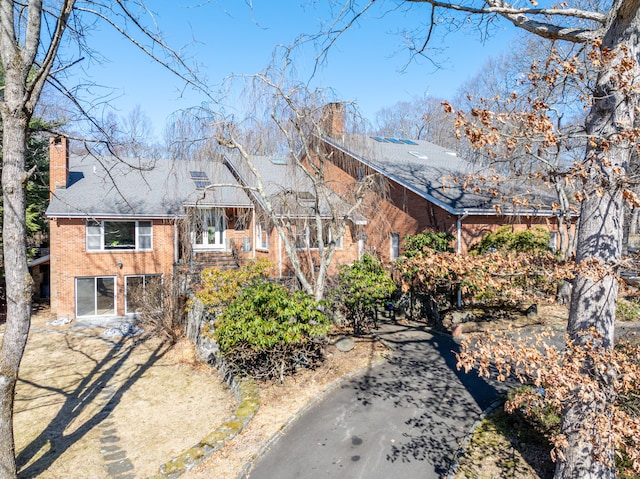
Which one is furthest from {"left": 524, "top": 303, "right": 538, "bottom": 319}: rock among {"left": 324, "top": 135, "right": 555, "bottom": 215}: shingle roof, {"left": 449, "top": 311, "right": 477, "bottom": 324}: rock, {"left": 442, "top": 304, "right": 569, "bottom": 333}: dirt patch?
{"left": 324, "top": 135, "right": 555, "bottom": 215}: shingle roof

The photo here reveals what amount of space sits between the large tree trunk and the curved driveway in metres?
1.93

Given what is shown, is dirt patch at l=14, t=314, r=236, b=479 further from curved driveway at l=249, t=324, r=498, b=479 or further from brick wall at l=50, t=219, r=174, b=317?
brick wall at l=50, t=219, r=174, b=317

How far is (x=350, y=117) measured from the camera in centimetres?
989

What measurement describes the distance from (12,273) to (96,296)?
12540 mm

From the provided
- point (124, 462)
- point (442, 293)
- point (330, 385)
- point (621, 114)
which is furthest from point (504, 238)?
point (124, 462)

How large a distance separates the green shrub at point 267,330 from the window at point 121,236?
395 inches

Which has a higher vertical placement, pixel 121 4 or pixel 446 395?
pixel 121 4

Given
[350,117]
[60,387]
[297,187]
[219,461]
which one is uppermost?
[350,117]

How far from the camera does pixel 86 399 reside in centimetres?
896

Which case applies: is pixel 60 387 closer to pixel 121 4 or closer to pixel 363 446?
pixel 363 446

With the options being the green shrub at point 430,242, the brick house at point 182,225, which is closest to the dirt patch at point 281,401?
the green shrub at point 430,242

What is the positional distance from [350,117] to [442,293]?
7.18 m

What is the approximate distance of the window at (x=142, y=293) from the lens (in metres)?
13.9

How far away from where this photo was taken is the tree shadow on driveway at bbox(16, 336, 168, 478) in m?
6.66
